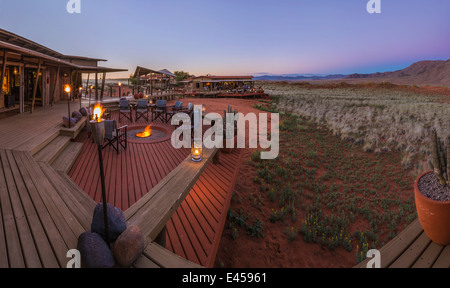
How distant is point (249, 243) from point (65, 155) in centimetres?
490

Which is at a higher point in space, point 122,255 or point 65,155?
point 65,155

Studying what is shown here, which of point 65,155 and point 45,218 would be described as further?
point 65,155

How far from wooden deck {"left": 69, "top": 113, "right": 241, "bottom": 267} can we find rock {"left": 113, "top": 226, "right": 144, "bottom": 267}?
2.71 ft

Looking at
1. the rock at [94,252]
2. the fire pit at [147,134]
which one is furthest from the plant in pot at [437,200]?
the fire pit at [147,134]

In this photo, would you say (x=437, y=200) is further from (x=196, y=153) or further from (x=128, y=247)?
(x=196, y=153)

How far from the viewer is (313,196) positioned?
599 cm

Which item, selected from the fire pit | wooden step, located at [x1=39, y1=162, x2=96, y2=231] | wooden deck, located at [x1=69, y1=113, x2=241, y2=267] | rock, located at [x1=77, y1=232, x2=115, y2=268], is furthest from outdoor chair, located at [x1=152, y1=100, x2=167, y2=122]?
rock, located at [x1=77, y1=232, x2=115, y2=268]

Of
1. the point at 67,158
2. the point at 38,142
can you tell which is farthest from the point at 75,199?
the point at 38,142

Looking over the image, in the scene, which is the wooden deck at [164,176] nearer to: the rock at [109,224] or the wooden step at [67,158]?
the wooden step at [67,158]
